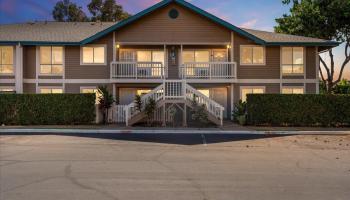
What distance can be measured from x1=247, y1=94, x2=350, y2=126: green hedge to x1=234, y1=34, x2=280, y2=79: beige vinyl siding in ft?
16.9

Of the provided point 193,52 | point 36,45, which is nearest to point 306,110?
point 193,52

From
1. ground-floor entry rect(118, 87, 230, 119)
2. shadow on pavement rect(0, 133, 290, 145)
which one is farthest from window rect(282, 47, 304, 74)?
shadow on pavement rect(0, 133, 290, 145)

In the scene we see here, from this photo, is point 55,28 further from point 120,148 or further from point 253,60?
point 120,148

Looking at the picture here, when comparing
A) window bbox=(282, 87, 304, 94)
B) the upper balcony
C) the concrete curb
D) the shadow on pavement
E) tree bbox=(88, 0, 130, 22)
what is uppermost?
tree bbox=(88, 0, 130, 22)

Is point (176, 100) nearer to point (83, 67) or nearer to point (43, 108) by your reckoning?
point (43, 108)

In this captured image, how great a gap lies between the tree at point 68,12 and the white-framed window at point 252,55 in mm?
34998

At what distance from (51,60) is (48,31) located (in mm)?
3649

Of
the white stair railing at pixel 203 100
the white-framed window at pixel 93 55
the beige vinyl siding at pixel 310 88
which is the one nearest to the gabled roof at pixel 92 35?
the white-framed window at pixel 93 55

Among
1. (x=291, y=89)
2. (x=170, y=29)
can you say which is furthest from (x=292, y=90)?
(x=170, y=29)

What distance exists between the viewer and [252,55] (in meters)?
26.4

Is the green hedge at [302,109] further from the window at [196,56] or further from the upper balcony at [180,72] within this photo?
the window at [196,56]

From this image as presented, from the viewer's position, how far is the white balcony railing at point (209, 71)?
24.8 m

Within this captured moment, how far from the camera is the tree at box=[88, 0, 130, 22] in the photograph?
174 ft

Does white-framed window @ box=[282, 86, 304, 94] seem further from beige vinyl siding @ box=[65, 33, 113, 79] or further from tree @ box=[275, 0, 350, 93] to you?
beige vinyl siding @ box=[65, 33, 113, 79]
